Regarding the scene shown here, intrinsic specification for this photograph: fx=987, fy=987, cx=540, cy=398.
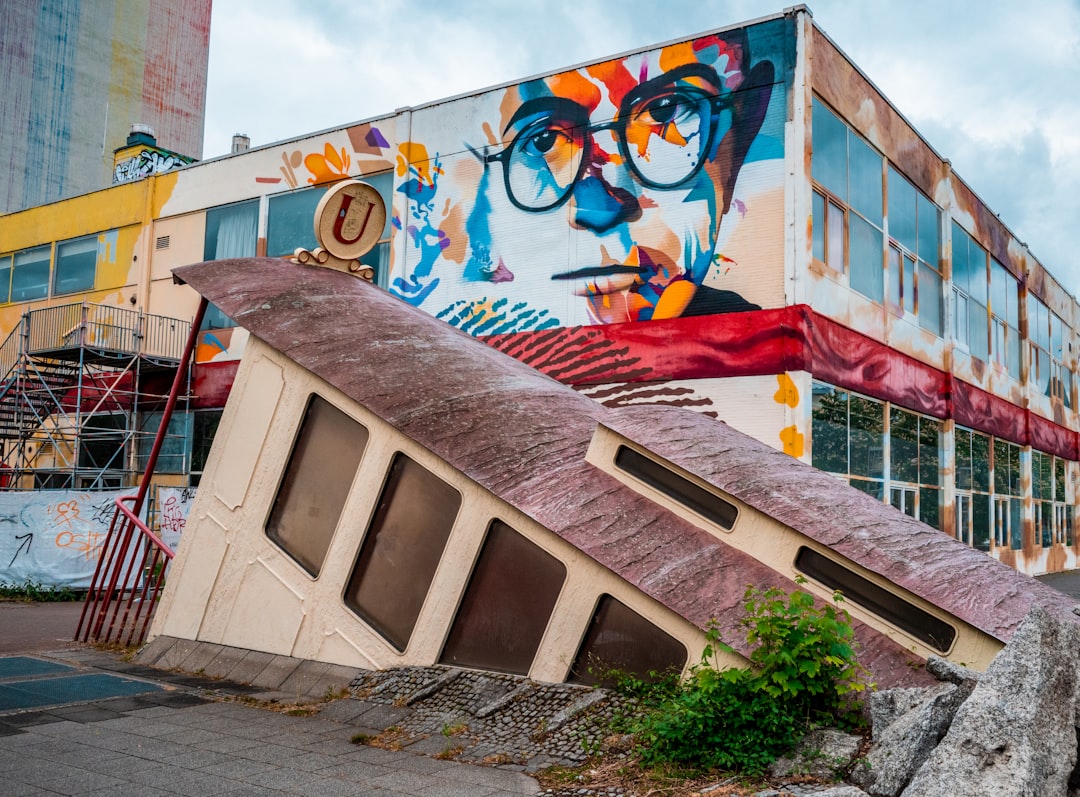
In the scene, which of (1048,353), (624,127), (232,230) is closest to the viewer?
(624,127)

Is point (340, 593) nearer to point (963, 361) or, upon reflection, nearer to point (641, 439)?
point (641, 439)

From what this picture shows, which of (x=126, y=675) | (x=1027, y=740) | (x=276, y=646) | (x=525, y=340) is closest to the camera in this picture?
(x=1027, y=740)

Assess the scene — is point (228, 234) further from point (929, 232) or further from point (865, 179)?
point (929, 232)

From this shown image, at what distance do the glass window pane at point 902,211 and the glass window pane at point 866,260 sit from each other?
91 cm

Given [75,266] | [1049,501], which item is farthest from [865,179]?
[75,266]

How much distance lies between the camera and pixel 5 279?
88.8 ft

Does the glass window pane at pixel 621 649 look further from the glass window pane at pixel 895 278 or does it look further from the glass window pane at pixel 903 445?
the glass window pane at pixel 895 278

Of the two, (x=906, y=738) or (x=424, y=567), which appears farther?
(x=424, y=567)

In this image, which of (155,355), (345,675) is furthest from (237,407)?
(155,355)

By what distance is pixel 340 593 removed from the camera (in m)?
7.67

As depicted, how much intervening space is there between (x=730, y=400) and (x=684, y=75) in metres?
5.38

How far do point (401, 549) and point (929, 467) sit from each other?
14664 mm

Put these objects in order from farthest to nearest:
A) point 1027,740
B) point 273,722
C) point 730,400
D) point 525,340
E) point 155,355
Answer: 1. point 155,355
2. point 525,340
3. point 730,400
4. point 273,722
5. point 1027,740

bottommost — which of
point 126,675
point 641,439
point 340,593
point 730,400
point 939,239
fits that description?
point 126,675
